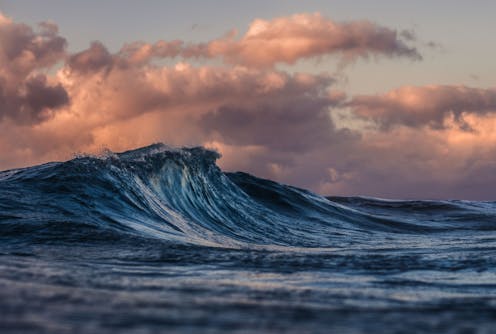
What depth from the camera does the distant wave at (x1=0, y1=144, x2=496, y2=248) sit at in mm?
10805

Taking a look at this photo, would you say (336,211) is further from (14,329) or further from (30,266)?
(14,329)

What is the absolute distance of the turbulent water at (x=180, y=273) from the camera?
317 centimetres

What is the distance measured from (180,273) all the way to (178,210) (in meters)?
11.1

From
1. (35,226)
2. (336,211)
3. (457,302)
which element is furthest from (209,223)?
(457,302)

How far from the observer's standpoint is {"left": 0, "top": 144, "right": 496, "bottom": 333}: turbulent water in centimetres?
317

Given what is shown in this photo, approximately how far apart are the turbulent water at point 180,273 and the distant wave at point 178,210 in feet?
Answer: 0.23

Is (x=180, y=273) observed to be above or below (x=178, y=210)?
below

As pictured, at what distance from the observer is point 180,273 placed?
5.75 m

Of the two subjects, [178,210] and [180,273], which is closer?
[180,273]

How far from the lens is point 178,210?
16734 millimetres

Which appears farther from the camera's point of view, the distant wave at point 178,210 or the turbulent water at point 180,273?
the distant wave at point 178,210

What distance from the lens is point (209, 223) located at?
16.6m

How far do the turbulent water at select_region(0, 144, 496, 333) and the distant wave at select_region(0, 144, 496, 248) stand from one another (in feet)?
0.23

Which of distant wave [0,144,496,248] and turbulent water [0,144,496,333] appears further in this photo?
distant wave [0,144,496,248]
